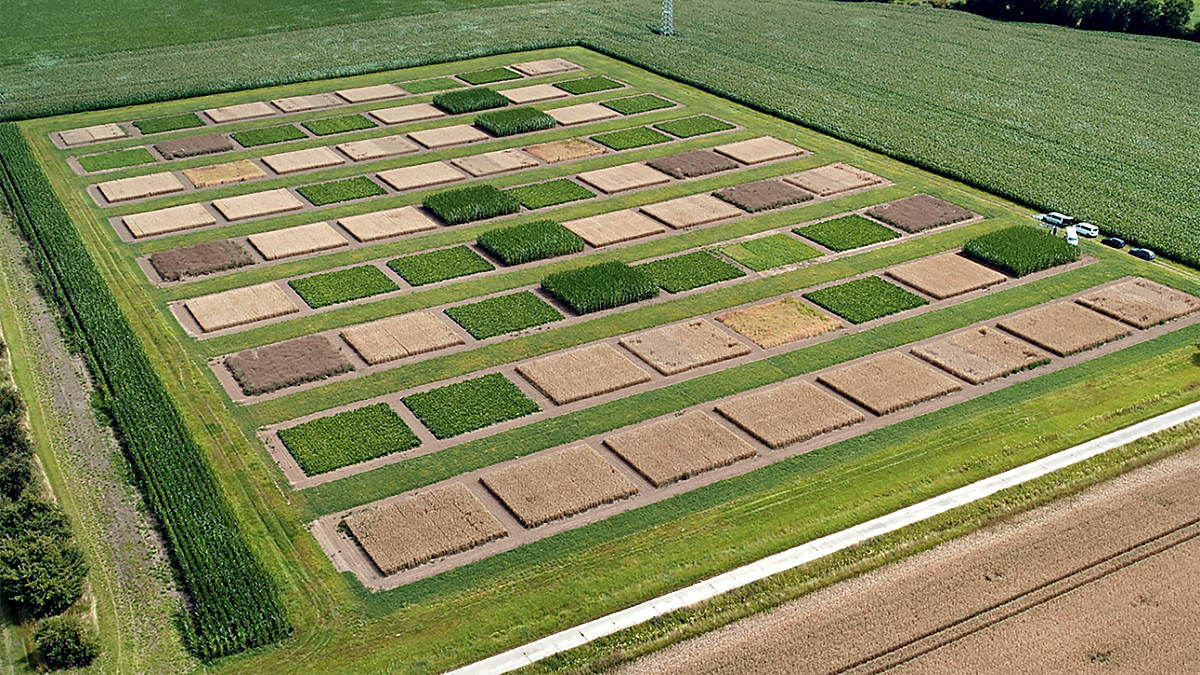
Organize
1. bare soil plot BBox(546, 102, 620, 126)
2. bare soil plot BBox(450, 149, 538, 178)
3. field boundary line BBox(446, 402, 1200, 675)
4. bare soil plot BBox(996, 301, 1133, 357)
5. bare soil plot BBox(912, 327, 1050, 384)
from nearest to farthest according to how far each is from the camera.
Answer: field boundary line BBox(446, 402, 1200, 675), bare soil plot BBox(912, 327, 1050, 384), bare soil plot BBox(996, 301, 1133, 357), bare soil plot BBox(450, 149, 538, 178), bare soil plot BBox(546, 102, 620, 126)

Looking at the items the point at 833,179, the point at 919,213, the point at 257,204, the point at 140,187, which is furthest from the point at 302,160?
the point at 919,213

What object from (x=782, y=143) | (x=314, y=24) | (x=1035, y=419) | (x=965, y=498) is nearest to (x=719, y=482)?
(x=965, y=498)

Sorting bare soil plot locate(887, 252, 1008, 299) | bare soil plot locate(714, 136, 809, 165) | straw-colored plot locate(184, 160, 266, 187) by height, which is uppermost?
bare soil plot locate(714, 136, 809, 165)

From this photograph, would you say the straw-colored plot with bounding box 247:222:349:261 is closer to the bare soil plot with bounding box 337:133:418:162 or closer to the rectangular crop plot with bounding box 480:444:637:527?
the bare soil plot with bounding box 337:133:418:162

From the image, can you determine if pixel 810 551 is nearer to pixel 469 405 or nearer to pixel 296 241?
pixel 469 405

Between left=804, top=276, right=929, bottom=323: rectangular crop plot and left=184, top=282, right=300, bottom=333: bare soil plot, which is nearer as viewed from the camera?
left=184, top=282, right=300, bottom=333: bare soil plot


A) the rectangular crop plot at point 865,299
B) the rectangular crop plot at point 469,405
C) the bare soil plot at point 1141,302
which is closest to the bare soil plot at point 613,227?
the rectangular crop plot at point 865,299

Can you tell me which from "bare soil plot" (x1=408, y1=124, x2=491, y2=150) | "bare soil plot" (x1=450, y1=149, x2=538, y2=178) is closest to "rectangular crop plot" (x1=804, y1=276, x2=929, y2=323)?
"bare soil plot" (x1=450, y1=149, x2=538, y2=178)
